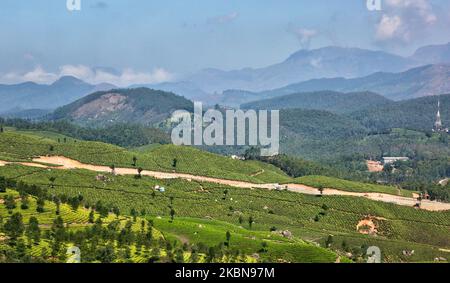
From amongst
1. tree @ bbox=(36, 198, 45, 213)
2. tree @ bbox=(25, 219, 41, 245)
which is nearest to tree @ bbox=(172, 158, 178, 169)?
tree @ bbox=(36, 198, 45, 213)

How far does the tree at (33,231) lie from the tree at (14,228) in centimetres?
62

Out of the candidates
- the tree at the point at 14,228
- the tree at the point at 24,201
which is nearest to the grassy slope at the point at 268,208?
the tree at the point at 24,201

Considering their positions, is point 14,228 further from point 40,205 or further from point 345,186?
point 345,186

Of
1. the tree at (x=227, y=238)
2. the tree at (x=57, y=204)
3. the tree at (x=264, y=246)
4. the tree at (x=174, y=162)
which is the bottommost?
the tree at (x=264, y=246)

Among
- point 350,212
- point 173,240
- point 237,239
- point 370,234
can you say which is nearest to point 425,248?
point 370,234

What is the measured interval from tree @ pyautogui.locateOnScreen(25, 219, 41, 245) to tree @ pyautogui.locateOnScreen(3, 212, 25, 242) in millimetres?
618

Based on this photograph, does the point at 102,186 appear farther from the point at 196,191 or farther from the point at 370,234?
the point at 370,234

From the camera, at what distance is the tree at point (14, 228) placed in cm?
5159

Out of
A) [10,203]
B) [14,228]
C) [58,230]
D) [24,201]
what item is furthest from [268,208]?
[14,228]

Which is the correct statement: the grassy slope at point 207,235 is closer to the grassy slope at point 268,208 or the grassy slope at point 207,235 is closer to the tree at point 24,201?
the tree at point 24,201

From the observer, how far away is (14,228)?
172 feet

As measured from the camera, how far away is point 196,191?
10275 cm

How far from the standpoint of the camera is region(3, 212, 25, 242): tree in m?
51.6
